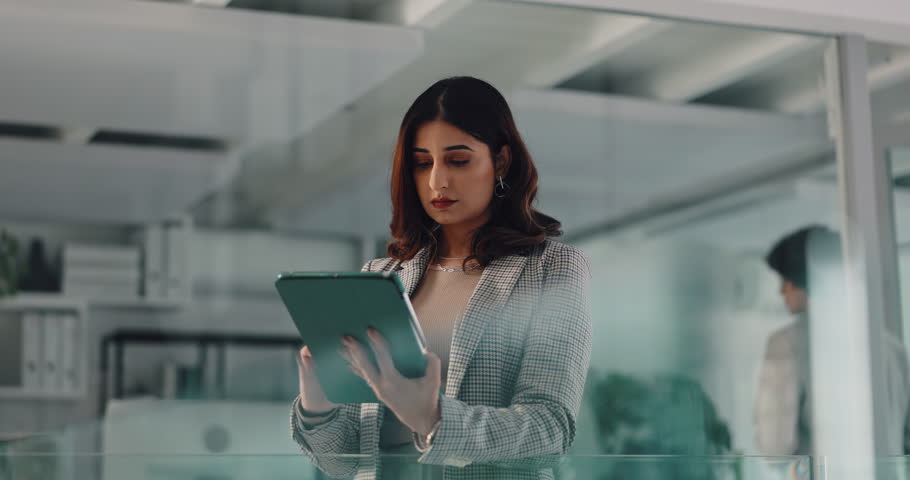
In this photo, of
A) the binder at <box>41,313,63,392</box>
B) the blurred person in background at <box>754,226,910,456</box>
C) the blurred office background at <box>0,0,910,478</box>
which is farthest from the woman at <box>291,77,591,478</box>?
the blurred person in background at <box>754,226,910,456</box>

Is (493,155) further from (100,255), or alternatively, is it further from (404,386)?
(100,255)

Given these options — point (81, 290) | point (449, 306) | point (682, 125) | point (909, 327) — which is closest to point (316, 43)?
point (81, 290)

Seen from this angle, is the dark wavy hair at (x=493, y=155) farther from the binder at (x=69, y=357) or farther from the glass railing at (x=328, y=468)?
the binder at (x=69, y=357)

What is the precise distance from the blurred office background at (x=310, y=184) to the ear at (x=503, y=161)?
6.01ft

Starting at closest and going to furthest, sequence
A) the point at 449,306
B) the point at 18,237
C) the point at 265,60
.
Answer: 1. the point at 449,306
2. the point at 18,237
3. the point at 265,60

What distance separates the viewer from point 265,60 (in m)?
3.40

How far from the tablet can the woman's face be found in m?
0.30

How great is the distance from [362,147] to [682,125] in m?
1.20

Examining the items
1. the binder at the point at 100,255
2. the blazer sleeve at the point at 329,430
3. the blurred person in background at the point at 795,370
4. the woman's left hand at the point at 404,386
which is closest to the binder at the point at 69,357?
the binder at the point at 100,255

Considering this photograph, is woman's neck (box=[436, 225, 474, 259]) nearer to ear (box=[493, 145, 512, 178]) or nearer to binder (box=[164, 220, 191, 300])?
ear (box=[493, 145, 512, 178])

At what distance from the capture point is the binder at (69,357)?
10.3ft

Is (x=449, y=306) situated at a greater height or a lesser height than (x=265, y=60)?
lesser

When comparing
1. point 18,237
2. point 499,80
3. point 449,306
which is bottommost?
point 449,306

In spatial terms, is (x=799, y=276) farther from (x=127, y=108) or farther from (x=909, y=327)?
(x=127, y=108)
